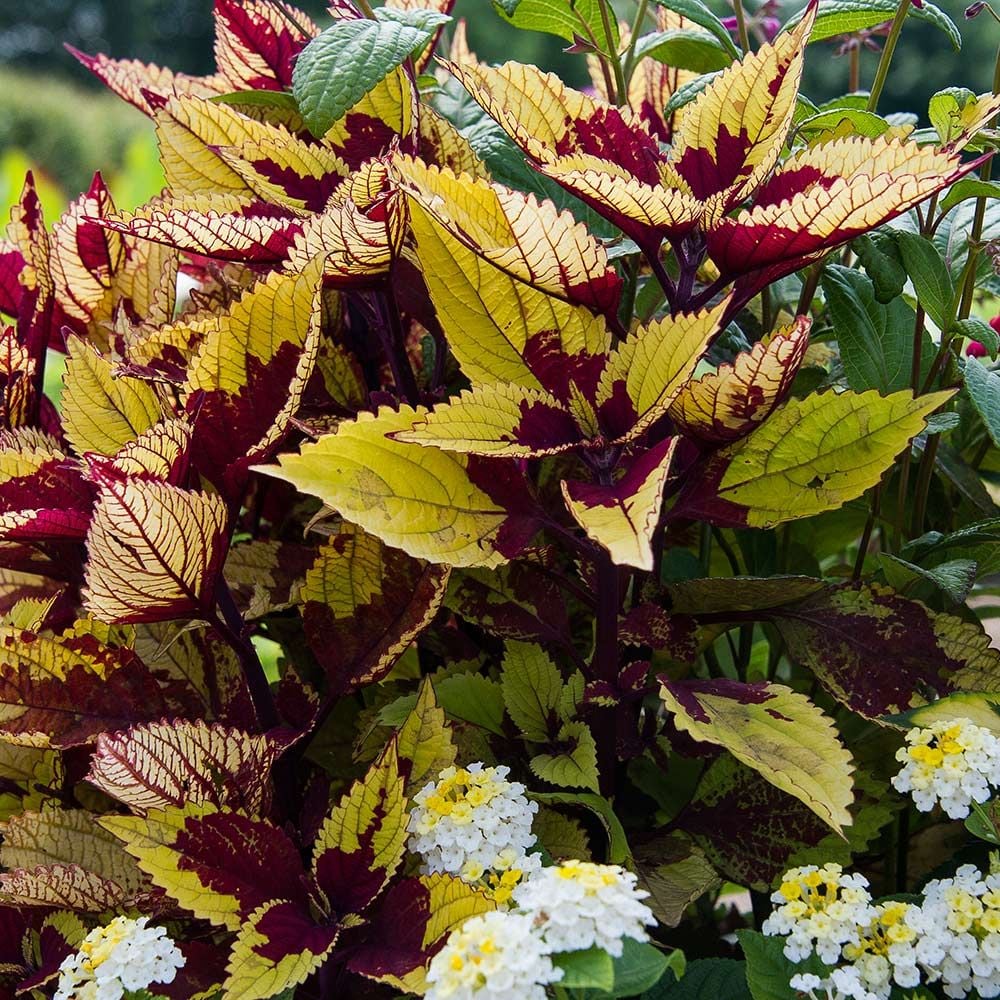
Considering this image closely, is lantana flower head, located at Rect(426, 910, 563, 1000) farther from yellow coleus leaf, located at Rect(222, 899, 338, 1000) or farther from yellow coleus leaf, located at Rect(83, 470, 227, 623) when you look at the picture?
yellow coleus leaf, located at Rect(83, 470, 227, 623)

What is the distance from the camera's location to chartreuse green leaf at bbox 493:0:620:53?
80 centimetres

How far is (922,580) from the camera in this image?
2.47ft

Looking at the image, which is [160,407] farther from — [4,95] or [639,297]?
[4,95]

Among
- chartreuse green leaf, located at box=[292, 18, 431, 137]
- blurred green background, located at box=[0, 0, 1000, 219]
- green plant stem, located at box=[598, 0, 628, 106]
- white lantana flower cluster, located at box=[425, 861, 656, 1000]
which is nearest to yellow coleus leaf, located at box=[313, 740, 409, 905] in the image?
white lantana flower cluster, located at box=[425, 861, 656, 1000]

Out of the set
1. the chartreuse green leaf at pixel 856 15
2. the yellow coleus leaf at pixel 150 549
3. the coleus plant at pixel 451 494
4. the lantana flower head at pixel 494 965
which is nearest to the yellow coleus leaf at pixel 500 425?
the coleus plant at pixel 451 494

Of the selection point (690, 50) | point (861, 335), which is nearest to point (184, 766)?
point (861, 335)

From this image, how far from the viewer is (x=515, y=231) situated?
23.2 inches

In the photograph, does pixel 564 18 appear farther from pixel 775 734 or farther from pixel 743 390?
pixel 775 734

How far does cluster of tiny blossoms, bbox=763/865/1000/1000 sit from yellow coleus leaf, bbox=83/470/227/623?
355mm

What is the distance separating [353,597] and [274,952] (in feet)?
0.69

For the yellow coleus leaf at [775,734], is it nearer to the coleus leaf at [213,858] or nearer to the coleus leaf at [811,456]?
the coleus leaf at [811,456]

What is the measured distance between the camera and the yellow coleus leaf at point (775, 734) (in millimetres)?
563

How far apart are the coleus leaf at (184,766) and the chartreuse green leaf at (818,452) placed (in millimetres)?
304

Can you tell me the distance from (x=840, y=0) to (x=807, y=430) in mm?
332
